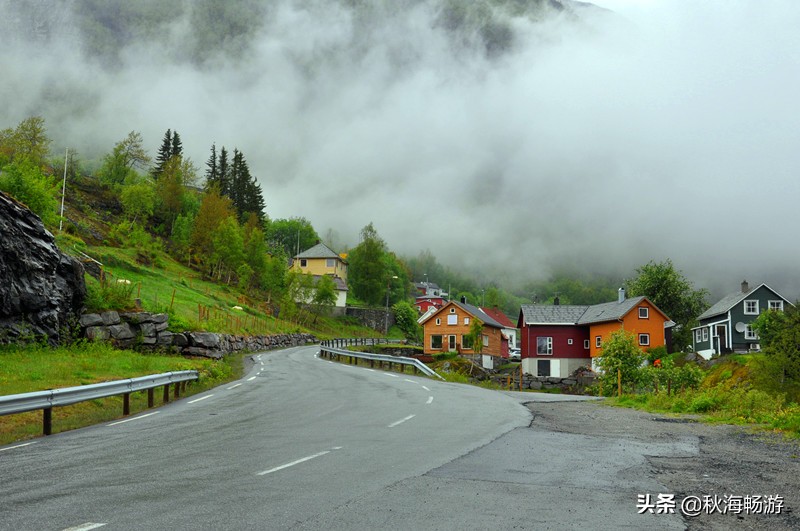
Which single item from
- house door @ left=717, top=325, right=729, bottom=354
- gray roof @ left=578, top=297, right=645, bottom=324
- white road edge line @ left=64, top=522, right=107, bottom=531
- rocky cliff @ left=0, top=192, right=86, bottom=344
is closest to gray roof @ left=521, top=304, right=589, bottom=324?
gray roof @ left=578, top=297, right=645, bottom=324

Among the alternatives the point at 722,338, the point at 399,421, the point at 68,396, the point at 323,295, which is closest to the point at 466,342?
the point at 323,295

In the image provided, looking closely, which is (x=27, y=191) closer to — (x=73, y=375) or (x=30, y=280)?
(x=30, y=280)

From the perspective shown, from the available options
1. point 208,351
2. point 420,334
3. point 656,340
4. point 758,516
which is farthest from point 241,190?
point 758,516

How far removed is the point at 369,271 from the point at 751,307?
7068 cm

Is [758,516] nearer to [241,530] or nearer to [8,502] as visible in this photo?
[241,530]

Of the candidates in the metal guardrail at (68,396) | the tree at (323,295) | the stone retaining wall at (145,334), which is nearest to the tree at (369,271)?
the tree at (323,295)

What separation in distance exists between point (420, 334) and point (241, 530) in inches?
4942

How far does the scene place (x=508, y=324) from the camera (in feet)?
453

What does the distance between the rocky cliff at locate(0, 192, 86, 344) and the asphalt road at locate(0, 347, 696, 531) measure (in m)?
12.7

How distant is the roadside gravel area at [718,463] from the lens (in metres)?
6.58

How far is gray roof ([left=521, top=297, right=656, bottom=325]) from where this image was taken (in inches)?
2667

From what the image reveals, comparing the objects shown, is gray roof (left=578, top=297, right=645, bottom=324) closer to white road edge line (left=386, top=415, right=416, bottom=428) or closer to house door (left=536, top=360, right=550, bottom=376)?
house door (left=536, top=360, right=550, bottom=376)

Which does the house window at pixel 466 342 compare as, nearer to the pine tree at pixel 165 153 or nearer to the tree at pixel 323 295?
the tree at pixel 323 295

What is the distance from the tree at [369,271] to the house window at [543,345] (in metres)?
55.3
